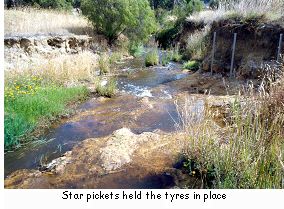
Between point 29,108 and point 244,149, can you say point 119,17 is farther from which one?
point 244,149

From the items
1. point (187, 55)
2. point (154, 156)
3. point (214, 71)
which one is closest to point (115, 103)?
point (154, 156)

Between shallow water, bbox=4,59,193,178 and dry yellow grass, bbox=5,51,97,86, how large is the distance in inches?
47.8

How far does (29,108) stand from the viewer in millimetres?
5789

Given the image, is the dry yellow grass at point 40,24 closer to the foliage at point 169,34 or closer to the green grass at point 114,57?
the green grass at point 114,57

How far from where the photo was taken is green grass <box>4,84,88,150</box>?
16.2 ft

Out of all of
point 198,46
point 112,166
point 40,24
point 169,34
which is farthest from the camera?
point 169,34

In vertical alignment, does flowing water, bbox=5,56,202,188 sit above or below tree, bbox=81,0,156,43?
below

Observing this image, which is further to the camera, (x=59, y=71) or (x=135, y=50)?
(x=135, y=50)

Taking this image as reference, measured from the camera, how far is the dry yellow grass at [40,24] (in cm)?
1180

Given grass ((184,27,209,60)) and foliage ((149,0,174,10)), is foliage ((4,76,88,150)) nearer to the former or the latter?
grass ((184,27,209,60))

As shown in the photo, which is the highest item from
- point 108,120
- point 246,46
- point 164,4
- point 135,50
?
point 164,4

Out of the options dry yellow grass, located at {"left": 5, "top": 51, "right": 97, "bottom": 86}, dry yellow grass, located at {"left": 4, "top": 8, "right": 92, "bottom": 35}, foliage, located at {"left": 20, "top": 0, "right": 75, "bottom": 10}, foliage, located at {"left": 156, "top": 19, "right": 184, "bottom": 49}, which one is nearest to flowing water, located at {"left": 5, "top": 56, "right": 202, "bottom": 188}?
dry yellow grass, located at {"left": 5, "top": 51, "right": 97, "bottom": 86}

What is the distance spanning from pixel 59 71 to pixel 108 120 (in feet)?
9.92

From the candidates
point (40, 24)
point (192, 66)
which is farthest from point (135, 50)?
point (40, 24)
